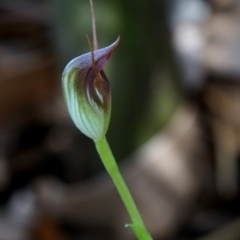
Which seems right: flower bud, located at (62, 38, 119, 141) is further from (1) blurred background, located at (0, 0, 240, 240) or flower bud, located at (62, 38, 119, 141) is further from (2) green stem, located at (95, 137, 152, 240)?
(1) blurred background, located at (0, 0, 240, 240)

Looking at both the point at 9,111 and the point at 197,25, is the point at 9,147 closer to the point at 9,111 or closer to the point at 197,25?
the point at 9,111

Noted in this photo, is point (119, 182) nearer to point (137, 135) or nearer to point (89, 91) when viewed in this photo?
point (89, 91)

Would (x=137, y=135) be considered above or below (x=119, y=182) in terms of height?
below

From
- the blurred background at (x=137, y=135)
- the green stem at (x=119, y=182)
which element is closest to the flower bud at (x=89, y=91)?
the green stem at (x=119, y=182)

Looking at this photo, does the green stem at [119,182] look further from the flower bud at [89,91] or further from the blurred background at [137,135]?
the blurred background at [137,135]

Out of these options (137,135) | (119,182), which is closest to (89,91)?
(119,182)
